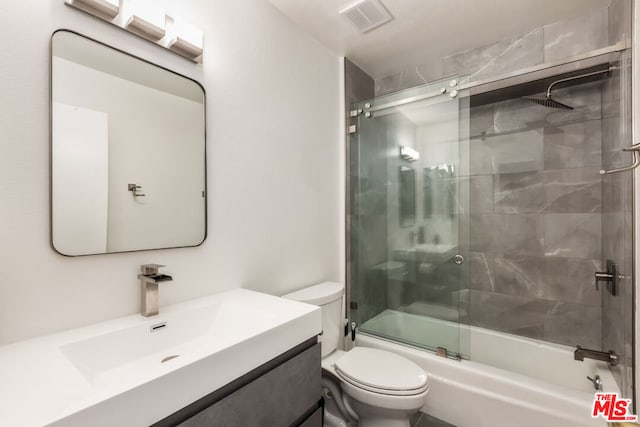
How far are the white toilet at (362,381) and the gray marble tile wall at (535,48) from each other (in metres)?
1.68

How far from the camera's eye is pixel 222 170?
4.77ft

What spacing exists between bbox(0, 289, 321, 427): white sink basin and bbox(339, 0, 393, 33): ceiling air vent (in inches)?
64.5

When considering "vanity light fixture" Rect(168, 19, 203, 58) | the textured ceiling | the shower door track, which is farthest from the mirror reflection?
the shower door track

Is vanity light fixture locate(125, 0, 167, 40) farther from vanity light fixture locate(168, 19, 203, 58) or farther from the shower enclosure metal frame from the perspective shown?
the shower enclosure metal frame

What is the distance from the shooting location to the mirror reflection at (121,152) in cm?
99

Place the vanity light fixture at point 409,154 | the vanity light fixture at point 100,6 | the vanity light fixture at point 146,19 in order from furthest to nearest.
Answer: the vanity light fixture at point 409,154 < the vanity light fixture at point 146,19 < the vanity light fixture at point 100,6

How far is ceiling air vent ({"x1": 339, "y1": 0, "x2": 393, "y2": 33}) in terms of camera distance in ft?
5.59

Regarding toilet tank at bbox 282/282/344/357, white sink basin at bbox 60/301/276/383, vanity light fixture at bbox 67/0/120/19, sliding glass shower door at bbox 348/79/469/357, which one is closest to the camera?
white sink basin at bbox 60/301/276/383

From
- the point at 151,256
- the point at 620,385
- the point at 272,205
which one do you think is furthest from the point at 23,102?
the point at 620,385

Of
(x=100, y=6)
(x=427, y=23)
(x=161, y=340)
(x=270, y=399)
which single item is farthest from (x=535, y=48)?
(x=161, y=340)

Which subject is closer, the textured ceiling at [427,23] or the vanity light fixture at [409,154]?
the textured ceiling at [427,23]

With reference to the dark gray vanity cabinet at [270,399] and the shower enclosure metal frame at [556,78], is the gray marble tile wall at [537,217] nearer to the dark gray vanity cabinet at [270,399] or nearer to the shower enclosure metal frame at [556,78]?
the shower enclosure metal frame at [556,78]

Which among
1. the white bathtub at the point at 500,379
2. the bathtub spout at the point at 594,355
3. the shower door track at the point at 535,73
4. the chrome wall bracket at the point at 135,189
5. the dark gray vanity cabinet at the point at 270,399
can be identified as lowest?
the white bathtub at the point at 500,379
